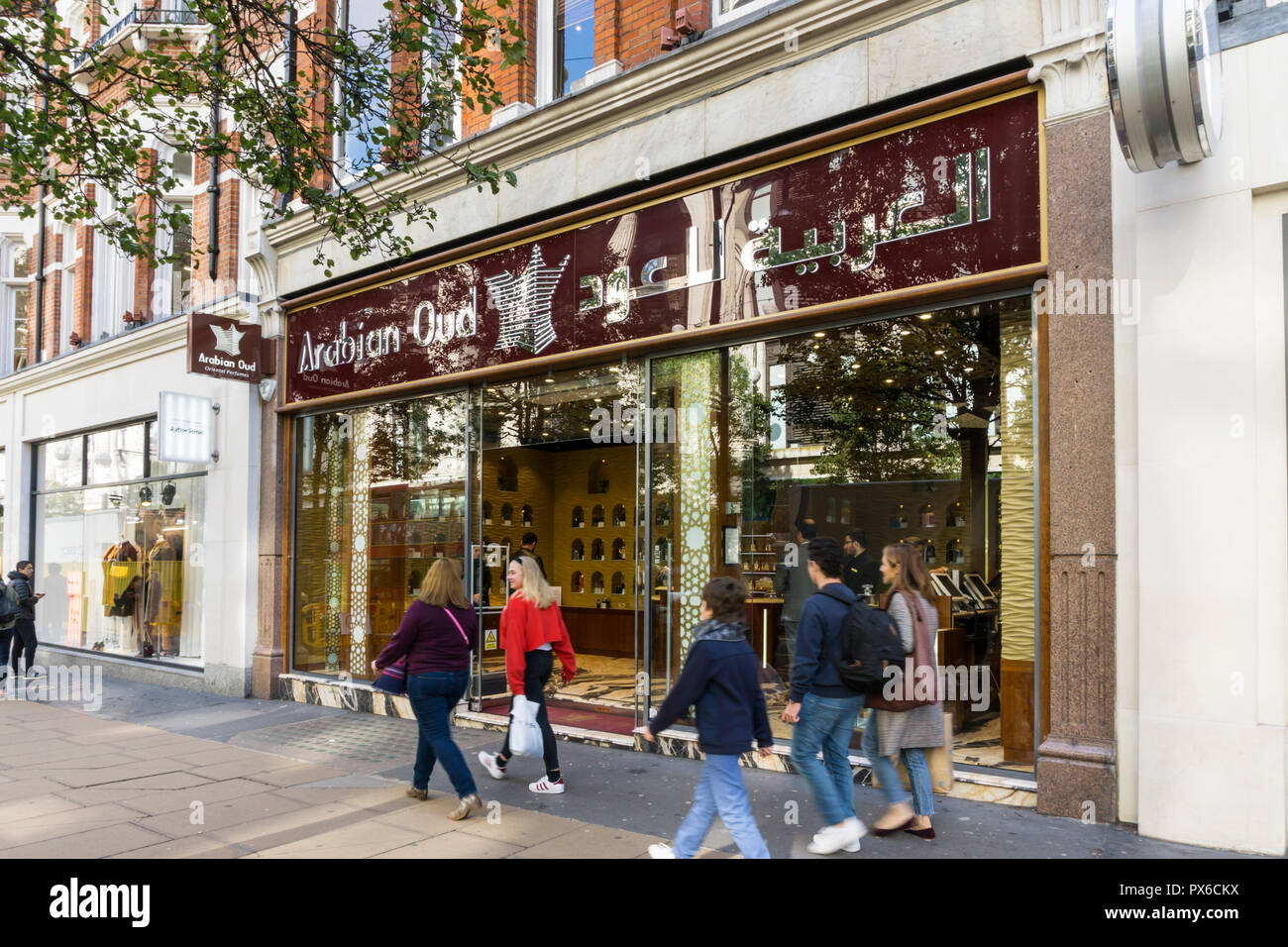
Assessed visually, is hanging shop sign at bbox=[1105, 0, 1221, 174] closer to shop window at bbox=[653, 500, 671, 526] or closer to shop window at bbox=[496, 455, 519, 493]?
shop window at bbox=[653, 500, 671, 526]

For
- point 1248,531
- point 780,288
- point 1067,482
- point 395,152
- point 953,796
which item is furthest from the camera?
point 395,152

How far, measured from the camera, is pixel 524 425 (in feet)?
32.6

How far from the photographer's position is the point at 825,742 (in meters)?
5.32

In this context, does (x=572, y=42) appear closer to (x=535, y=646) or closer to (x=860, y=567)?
(x=860, y=567)

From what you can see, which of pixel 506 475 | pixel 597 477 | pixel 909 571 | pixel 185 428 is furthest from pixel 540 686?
pixel 185 428

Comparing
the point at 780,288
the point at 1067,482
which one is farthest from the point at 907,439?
the point at 1067,482

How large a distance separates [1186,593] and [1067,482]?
3.23 feet

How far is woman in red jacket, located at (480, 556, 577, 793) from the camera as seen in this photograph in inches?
264

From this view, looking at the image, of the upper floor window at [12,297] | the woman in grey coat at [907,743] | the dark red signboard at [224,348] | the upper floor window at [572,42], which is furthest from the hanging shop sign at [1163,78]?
the upper floor window at [12,297]

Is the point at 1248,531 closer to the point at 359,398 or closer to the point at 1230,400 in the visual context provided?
the point at 1230,400

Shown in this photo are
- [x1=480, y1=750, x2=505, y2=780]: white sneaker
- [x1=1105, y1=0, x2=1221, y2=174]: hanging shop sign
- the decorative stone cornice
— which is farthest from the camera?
[x1=480, y1=750, x2=505, y2=780]: white sneaker

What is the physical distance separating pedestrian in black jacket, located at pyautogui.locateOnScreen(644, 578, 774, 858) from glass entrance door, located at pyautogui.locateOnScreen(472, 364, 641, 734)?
11.5 ft

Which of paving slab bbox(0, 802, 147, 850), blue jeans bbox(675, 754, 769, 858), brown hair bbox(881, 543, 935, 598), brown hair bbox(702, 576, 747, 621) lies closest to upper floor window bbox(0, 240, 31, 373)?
paving slab bbox(0, 802, 147, 850)

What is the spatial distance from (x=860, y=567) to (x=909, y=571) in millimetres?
3009
